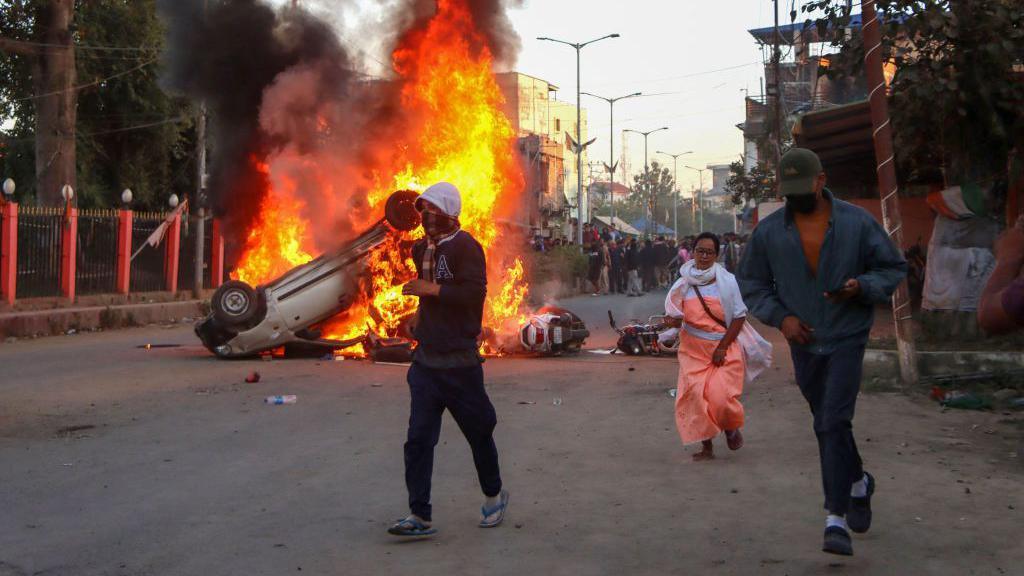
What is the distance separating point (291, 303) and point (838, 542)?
10885mm

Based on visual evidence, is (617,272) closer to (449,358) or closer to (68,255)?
(68,255)

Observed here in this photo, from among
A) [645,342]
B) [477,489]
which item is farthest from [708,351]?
[645,342]

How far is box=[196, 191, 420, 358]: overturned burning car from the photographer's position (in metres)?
14.5

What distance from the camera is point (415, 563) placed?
504 centimetres

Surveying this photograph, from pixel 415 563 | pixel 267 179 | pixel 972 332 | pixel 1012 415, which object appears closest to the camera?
pixel 415 563

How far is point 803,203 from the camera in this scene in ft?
16.9

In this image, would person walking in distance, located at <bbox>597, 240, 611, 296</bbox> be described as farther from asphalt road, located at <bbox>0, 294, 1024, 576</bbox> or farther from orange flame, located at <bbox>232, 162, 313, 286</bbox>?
asphalt road, located at <bbox>0, 294, 1024, 576</bbox>

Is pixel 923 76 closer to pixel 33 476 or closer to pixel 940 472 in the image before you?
pixel 940 472

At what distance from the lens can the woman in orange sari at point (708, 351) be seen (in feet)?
24.8

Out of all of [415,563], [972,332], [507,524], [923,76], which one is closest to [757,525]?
[507,524]

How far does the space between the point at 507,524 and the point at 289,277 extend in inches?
379

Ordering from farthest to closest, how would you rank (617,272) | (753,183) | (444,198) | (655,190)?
(655,190), (753,183), (617,272), (444,198)

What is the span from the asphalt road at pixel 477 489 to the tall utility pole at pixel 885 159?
62cm

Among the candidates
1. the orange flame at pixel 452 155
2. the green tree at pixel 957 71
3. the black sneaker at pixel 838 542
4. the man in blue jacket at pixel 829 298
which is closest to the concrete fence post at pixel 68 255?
the orange flame at pixel 452 155
